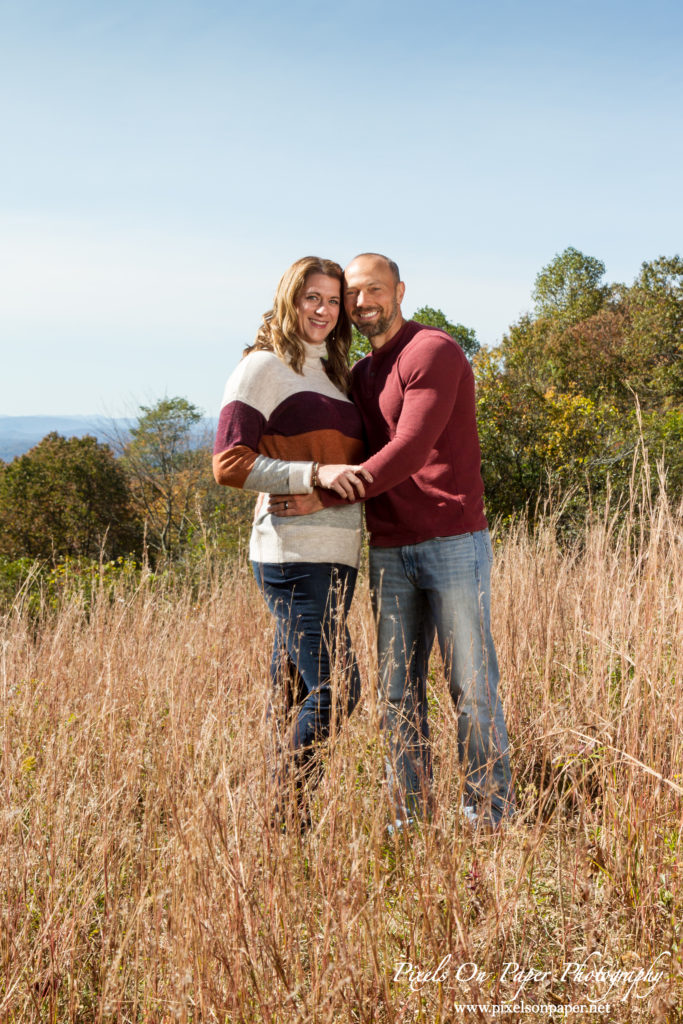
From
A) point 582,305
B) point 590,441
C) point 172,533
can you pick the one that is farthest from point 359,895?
point 582,305

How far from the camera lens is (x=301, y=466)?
220cm

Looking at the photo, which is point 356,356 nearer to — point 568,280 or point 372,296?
point 372,296

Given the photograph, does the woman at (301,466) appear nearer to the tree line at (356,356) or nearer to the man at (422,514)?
the man at (422,514)

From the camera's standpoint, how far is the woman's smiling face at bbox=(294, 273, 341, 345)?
7.80 feet

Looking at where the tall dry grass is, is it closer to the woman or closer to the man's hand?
the woman

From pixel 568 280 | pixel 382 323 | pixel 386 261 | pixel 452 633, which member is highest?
pixel 568 280

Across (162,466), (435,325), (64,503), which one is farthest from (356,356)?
(64,503)

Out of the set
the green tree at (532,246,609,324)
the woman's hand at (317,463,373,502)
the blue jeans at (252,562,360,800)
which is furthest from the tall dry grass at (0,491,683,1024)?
the green tree at (532,246,609,324)

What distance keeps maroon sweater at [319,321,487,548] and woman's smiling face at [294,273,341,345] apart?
0.71 feet

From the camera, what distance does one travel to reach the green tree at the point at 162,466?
11.6m

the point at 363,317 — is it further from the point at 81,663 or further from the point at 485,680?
the point at 81,663

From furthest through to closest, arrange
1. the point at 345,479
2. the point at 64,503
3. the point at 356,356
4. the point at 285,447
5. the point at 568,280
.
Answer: the point at 568,280 → the point at 64,503 → the point at 356,356 → the point at 285,447 → the point at 345,479

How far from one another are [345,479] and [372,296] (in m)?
0.66

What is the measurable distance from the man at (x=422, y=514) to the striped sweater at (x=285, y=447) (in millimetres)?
80
